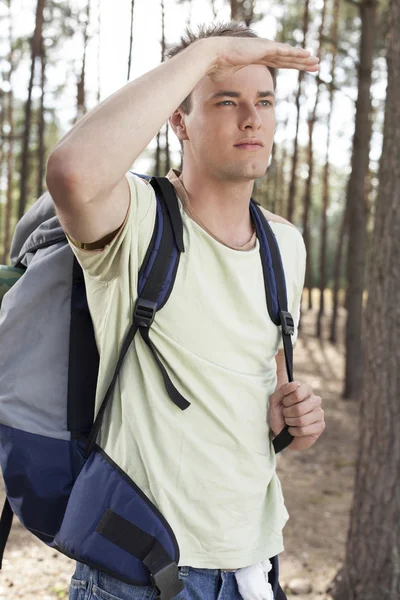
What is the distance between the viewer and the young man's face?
185 cm

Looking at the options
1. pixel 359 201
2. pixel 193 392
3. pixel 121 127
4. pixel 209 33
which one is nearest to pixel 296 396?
pixel 193 392

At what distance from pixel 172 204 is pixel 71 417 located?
610 millimetres

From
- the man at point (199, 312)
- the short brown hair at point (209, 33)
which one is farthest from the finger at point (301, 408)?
the short brown hair at point (209, 33)

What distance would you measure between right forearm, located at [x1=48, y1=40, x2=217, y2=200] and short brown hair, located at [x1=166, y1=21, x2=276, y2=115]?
36 cm

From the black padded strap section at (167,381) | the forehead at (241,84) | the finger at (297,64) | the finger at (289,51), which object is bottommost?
the black padded strap section at (167,381)

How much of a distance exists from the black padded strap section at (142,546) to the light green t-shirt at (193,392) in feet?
0.23

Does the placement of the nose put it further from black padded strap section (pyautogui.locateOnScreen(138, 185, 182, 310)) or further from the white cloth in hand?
the white cloth in hand

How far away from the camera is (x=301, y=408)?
1862 mm

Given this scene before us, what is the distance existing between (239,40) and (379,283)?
9.37 feet

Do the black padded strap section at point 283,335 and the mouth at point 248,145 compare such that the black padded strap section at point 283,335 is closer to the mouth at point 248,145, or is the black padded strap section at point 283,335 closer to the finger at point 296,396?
the finger at point 296,396

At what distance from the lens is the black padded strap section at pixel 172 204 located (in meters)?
1.76

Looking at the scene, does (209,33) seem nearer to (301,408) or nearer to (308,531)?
(301,408)

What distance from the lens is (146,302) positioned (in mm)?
1665

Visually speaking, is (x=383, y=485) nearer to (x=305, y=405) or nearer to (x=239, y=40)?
(x=305, y=405)
